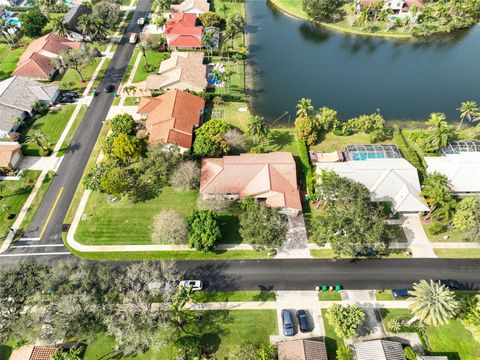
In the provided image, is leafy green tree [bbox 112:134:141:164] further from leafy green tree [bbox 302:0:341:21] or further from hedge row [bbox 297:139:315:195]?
leafy green tree [bbox 302:0:341:21]

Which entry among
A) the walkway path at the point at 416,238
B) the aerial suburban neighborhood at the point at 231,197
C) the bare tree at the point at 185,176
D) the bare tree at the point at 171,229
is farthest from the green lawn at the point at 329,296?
the bare tree at the point at 185,176

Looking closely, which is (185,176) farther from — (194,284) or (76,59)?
(76,59)

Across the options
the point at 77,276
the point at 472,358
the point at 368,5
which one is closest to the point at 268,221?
the point at 77,276

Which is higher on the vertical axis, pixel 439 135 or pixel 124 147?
pixel 439 135

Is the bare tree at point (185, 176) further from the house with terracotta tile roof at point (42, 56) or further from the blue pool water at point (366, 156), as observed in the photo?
the house with terracotta tile roof at point (42, 56)

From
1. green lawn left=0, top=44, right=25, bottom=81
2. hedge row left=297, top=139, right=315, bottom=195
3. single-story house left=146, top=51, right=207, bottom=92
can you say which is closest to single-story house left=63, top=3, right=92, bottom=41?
green lawn left=0, top=44, right=25, bottom=81

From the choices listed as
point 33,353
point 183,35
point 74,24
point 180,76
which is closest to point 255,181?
point 180,76

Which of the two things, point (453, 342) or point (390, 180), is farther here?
point (390, 180)
